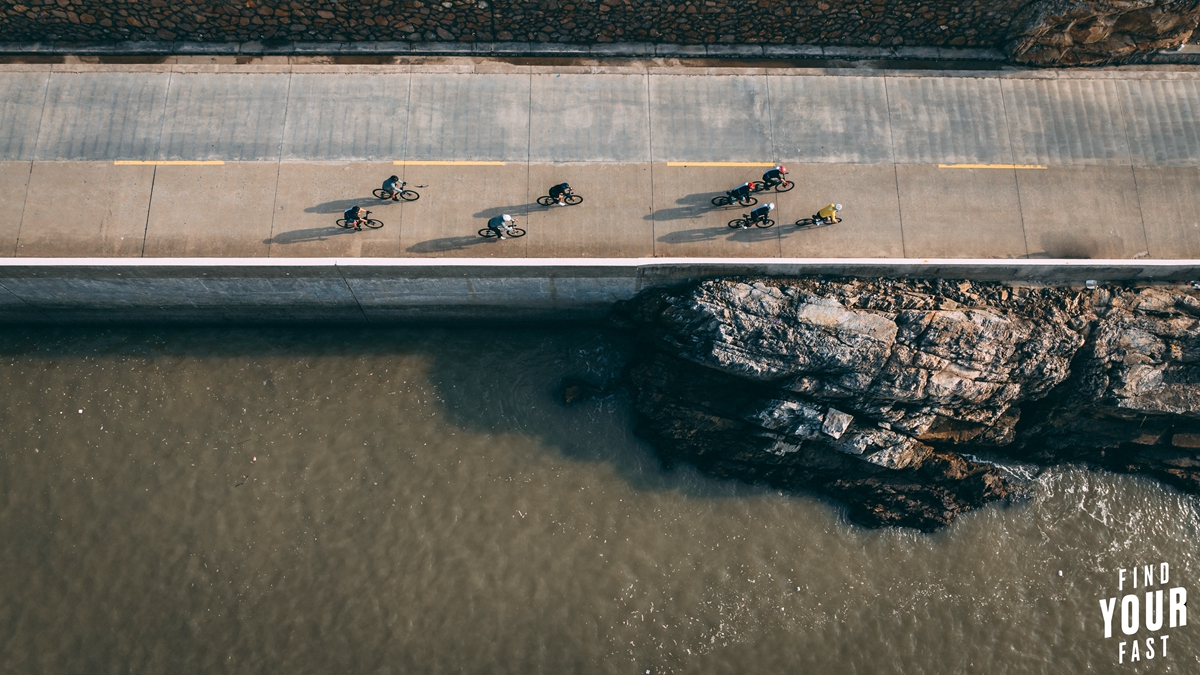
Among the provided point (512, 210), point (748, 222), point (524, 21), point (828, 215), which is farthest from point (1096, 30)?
point (512, 210)

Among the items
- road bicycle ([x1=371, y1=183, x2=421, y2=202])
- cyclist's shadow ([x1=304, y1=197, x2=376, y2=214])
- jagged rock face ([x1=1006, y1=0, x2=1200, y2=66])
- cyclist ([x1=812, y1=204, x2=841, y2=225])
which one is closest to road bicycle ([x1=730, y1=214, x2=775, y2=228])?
cyclist ([x1=812, y1=204, x2=841, y2=225])

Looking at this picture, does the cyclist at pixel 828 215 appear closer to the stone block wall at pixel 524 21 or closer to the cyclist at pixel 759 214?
the cyclist at pixel 759 214

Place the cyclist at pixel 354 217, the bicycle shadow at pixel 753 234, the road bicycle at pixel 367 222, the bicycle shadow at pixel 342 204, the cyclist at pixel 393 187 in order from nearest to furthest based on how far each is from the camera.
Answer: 1. the cyclist at pixel 354 217
2. the cyclist at pixel 393 187
3. the road bicycle at pixel 367 222
4. the bicycle shadow at pixel 342 204
5. the bicycle shadow at pixel 753 234

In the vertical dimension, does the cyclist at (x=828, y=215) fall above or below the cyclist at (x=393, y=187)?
below

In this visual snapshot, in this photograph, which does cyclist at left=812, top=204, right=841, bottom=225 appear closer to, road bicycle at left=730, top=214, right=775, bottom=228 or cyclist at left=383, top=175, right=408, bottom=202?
road bicycle at left=730, top=214, right=775, bottom=228

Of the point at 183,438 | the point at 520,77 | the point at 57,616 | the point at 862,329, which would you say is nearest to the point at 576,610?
the point at 862,329

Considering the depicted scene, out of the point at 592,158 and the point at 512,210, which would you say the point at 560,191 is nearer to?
the point at 512,210

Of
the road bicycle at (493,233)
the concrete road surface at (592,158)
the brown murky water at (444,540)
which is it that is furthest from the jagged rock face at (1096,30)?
the road bicycle at (493,233)

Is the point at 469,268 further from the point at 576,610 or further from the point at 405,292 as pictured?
the point at 576,610
